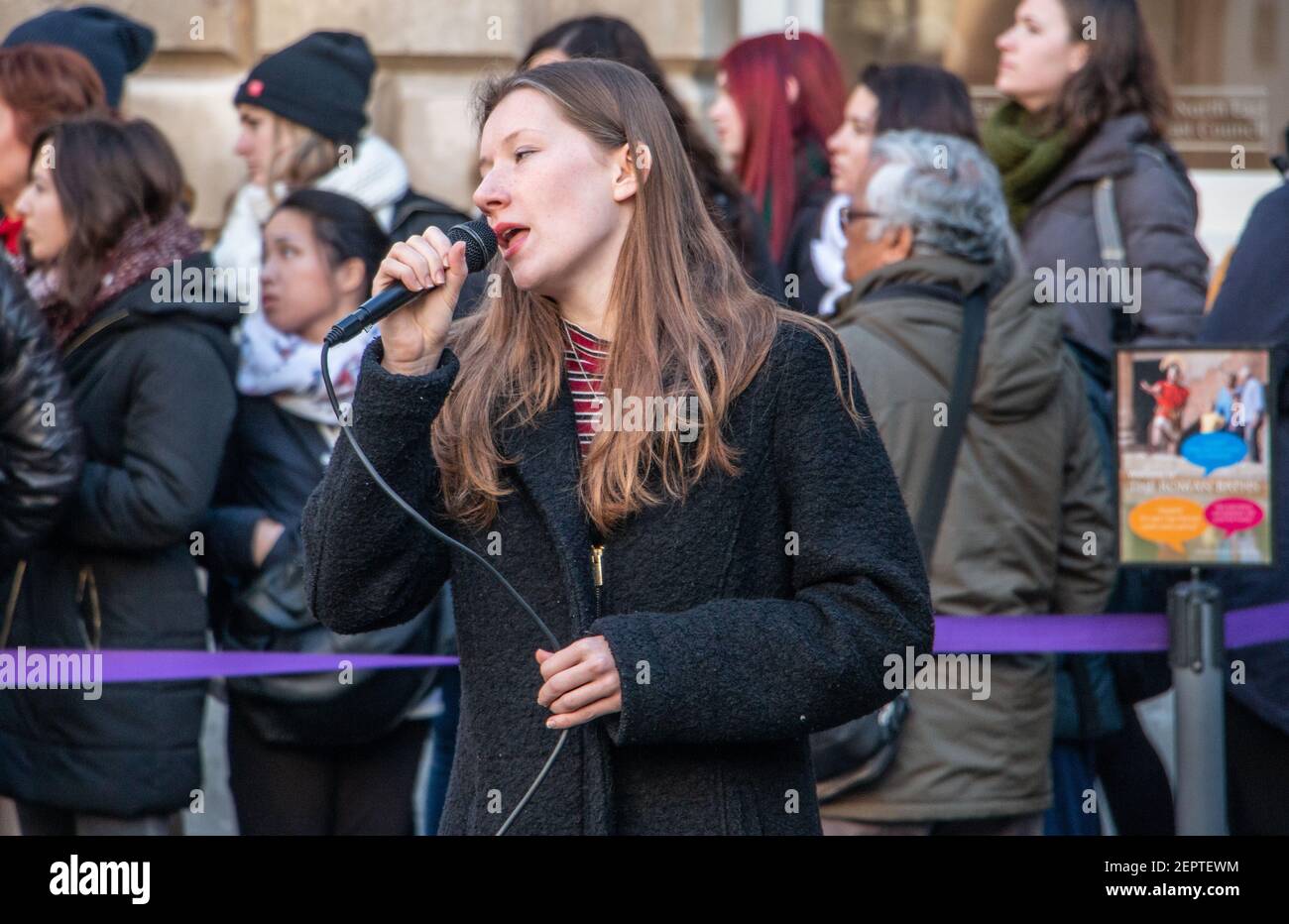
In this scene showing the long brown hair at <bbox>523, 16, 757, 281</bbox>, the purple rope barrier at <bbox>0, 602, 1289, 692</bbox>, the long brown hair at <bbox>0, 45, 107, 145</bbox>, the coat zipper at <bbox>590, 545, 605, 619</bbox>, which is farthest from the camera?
the long brown hair at <bbox>0, 45, 107, 145</bbox>

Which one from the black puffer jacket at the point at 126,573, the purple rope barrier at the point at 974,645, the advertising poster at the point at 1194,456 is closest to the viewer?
the advertising poster at the point at 1194,456

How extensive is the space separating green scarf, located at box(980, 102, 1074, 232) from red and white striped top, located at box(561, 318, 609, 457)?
2.81m

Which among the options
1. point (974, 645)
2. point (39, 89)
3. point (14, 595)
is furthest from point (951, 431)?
point (39, 89)

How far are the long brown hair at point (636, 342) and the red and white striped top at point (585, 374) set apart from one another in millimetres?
24

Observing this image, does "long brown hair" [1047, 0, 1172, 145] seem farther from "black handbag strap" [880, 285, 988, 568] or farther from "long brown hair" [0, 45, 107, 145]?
"long brown hair" [0, 45, 107, 145]

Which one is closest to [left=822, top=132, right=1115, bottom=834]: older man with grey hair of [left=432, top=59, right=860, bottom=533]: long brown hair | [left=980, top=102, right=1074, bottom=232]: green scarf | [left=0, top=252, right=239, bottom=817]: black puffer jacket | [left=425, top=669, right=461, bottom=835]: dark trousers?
[left=980, top=102, right=1074, bottom=232]: green scarf

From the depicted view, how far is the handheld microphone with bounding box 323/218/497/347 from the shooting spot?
7.50 feet

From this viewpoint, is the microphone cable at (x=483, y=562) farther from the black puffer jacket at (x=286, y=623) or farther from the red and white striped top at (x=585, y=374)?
the black puffer jacket at (x=286, y=623)

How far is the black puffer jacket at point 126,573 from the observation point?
161 inches

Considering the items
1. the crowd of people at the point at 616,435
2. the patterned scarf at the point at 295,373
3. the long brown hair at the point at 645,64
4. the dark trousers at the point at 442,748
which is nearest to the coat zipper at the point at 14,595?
the crowd of people at the point at 616,435

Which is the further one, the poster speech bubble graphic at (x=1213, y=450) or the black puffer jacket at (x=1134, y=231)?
the black puffer jacket at (x=1134, y=231)

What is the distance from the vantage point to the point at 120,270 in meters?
4.30
